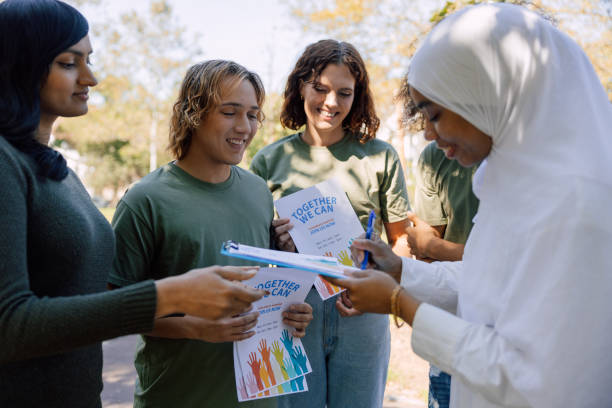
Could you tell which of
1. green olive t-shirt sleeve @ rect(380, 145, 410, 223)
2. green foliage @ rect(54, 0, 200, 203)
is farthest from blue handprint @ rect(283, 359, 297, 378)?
green foliage @ rect(54, 0, 200, 203)

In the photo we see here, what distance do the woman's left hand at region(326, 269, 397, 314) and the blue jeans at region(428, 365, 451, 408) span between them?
3.79ft

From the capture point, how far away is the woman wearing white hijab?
135cm

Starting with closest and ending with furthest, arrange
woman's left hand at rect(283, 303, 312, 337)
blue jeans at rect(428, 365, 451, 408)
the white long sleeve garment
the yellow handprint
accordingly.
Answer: the white long sleeve garment < woman's left hand at rect(283, 303, 312, 337) < blue jeans at rect(428, 365, 451, 408) < the yellow handprint

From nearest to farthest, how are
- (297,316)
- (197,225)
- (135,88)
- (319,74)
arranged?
(197,225), (297,316), (319,74), (135,88)

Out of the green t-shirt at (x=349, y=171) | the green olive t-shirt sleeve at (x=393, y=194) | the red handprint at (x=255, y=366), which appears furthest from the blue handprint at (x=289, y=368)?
the green olive t-shirt sleeve at (x=393, y=194)

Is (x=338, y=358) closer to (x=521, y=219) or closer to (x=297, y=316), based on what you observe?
(x=297, y=316)

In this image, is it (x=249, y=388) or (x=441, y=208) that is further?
(x=441, y=208)

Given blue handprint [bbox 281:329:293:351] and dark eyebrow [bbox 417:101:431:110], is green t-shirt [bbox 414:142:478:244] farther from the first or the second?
blue handprint [bbox 281:329:293:351]

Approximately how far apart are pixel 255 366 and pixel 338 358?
82cm

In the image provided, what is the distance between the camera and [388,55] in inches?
558

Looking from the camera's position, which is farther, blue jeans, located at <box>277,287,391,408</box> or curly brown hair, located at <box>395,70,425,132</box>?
blue jeans, located at <box>277,287,391,408</box>

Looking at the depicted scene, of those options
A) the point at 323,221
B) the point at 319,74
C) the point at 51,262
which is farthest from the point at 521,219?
the point at 319,74

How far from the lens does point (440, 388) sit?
262 cm

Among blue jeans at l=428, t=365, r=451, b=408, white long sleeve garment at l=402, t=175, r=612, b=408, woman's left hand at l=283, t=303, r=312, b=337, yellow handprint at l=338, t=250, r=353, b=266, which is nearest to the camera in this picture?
white long sleeve garment at l=402, t=175, r=612, b=408
